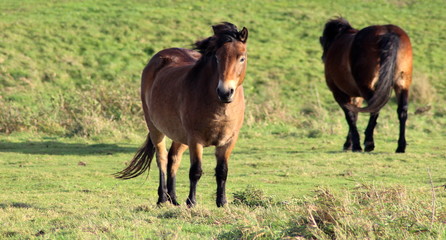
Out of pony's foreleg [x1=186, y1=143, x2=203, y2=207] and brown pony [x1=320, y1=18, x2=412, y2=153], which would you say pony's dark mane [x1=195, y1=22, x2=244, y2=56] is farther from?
brown pony [x1=320, y1=18, x2=412, y2=153]

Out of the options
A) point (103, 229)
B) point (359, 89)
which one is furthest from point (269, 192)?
point (359, 89)

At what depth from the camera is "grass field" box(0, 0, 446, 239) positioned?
5.46 m

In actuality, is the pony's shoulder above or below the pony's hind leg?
above

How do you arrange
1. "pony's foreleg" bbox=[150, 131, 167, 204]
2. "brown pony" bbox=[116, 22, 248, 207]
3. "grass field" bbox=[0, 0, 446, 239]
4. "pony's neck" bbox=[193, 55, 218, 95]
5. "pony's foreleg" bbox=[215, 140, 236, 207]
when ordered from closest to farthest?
"grass field" bbox=[0, 0, 446, 239]
"brown pony" bbox=[116, 22, 248, 207]
"pony's neck" bbox=[193, 55, 218, 95]
"pony's foreleg" bbox=[215, 140, 236, 207]
"pony's foreleg" bbox=[150, 131, 167, 204]

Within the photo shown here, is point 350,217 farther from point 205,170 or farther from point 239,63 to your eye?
point 205,170

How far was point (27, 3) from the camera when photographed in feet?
109

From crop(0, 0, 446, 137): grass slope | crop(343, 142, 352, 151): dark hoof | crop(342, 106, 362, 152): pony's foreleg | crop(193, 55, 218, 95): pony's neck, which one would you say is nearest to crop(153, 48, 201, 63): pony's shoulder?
crop(193, 55, 218, 95): pony's neck

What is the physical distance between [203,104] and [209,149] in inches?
263

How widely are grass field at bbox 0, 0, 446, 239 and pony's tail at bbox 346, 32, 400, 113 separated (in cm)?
100

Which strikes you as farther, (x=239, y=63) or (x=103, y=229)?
(x=239, y=63)

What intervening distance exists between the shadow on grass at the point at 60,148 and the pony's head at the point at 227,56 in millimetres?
6605

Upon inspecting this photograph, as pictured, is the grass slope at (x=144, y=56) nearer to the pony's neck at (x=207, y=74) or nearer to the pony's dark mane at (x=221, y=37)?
the pony's neck at (x=207, y=74)

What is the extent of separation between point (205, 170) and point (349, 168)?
2.30 metres

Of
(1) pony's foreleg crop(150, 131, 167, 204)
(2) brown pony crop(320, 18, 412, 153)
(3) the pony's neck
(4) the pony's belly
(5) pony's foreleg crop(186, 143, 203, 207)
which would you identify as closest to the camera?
(3) the pony's neck
